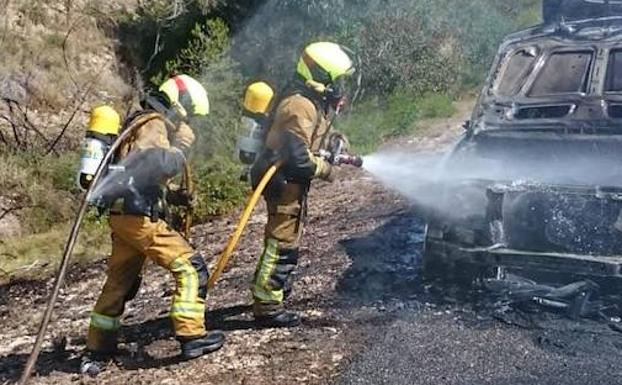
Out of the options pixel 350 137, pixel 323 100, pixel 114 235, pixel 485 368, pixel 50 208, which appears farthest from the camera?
pixel 350 137

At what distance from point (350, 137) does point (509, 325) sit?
698cm

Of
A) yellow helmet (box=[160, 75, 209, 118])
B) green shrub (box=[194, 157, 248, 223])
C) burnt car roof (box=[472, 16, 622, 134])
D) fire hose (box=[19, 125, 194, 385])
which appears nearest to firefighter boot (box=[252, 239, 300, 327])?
yellow helmet (box=[160, 75, 209, 118])

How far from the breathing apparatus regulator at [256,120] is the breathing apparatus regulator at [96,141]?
0.98 meters

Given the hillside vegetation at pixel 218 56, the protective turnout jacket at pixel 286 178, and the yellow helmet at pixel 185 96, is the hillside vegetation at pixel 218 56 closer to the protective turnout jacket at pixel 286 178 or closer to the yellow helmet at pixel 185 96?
the protective turnout jacket at pixel 286 178

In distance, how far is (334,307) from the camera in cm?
577

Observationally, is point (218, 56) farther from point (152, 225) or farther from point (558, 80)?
point (152, 225)

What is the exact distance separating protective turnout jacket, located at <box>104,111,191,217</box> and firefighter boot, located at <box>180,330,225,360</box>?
0.80 metres

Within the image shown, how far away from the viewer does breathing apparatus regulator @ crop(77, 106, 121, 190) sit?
4.68 meters

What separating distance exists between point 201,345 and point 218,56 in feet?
26.0

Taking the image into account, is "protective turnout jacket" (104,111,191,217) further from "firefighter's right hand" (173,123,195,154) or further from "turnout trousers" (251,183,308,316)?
"turnout trousers" (251,183,308,316)

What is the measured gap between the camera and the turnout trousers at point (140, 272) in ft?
16.0

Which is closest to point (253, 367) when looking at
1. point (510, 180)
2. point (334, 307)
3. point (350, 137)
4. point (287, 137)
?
point (334, 307)

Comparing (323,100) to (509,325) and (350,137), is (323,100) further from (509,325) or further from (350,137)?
(350,137)

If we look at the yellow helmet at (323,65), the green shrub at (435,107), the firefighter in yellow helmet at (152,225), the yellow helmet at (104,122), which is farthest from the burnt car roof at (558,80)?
the green shrub at (435,107)
